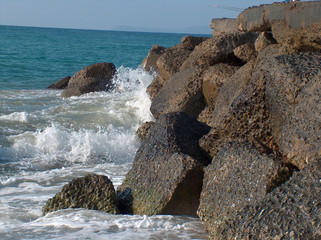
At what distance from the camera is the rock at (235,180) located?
3.11 m

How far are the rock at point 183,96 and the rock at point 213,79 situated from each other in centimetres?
18

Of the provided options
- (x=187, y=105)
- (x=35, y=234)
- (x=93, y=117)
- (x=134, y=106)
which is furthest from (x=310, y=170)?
(x=134, y=106)

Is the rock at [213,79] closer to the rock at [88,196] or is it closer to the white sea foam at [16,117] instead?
the rock at [88,196]

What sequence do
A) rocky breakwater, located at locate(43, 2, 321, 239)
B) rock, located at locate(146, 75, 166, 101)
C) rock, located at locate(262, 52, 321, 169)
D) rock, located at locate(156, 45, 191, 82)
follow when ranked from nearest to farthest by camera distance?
rocky breakwater, located at locate(43, 2, 321, 239) < rock, located at locate(262, 52, 321, 169) < rock, located at locate(156, 45, 191, 82) < rock, located at locate(146, 75, 166, 101)

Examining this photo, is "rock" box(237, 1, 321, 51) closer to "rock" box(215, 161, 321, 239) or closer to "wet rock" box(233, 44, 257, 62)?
"wet rock" box(233, 44, 257, 62)

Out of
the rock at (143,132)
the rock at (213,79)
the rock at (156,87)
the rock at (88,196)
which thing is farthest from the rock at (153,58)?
the rock at (88,196)

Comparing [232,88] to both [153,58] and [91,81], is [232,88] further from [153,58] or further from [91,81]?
[91,81]

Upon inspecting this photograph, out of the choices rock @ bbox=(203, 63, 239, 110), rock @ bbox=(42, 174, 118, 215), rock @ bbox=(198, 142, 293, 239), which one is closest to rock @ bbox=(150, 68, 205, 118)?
rock @ bbox=(203, 63, 239, 110)

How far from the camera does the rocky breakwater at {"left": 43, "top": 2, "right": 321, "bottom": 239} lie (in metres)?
2.77

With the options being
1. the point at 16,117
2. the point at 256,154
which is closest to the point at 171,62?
the point at 16,117

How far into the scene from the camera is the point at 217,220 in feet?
10.8

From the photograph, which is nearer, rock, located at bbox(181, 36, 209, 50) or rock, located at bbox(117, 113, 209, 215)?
rock, located at bbox(117, 113, 209, 215)

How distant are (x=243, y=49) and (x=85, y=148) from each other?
103 inches

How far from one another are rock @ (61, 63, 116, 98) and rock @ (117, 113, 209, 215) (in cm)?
701
